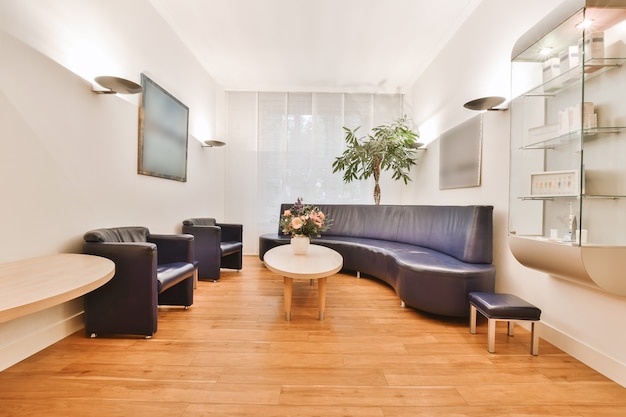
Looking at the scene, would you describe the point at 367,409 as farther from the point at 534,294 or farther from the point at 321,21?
the point at 321,21

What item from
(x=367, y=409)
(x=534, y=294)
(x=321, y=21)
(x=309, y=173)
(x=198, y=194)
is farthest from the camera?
(x=309, y=173)

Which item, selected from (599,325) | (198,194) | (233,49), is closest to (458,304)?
(599,325)

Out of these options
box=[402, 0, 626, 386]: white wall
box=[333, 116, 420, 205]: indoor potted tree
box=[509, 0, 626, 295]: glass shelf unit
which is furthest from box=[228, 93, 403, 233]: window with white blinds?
box=[509, 0, 626, 295]: glass shelf unit

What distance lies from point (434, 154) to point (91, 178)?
4443mm

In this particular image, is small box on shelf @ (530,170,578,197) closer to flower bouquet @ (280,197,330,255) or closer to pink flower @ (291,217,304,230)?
flower bouquet @ (280,197,330,255)

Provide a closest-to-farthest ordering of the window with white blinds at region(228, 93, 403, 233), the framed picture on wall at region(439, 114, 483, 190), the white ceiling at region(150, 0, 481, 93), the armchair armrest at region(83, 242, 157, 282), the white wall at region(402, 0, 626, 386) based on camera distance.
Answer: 1. the white wall at region(402, 0, 626, 386)
2. the armchair armrest at region(83, 242, 157, 282)
3. the framed picture on wall at region(439, 114, 483, 190)
4. the white ceiling at region(150, 0, 481, 93)
5. the window with white blinds at region(228, 93, 403, 233)

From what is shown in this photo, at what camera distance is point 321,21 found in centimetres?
346

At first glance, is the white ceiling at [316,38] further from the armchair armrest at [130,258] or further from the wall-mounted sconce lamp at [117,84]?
the armchair armrest at [130,258]

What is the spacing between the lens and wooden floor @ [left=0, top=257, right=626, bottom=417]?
142 cm

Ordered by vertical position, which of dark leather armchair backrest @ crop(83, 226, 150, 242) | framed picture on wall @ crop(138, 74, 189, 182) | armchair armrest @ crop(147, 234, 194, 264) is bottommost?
armchair armrest @ crop(147, 234, 194, 264)

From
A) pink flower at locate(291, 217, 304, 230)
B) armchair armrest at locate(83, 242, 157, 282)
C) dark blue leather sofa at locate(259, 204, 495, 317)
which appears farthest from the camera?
pink flower at locate(291, 217, 304, 230)

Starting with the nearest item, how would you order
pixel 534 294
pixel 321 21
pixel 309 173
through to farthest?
1. pixel 534 294
2. pixel 321 21
3. pixel 309 173

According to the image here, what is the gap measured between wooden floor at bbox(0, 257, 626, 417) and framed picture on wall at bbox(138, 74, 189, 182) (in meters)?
1.82

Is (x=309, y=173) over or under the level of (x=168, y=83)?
under
